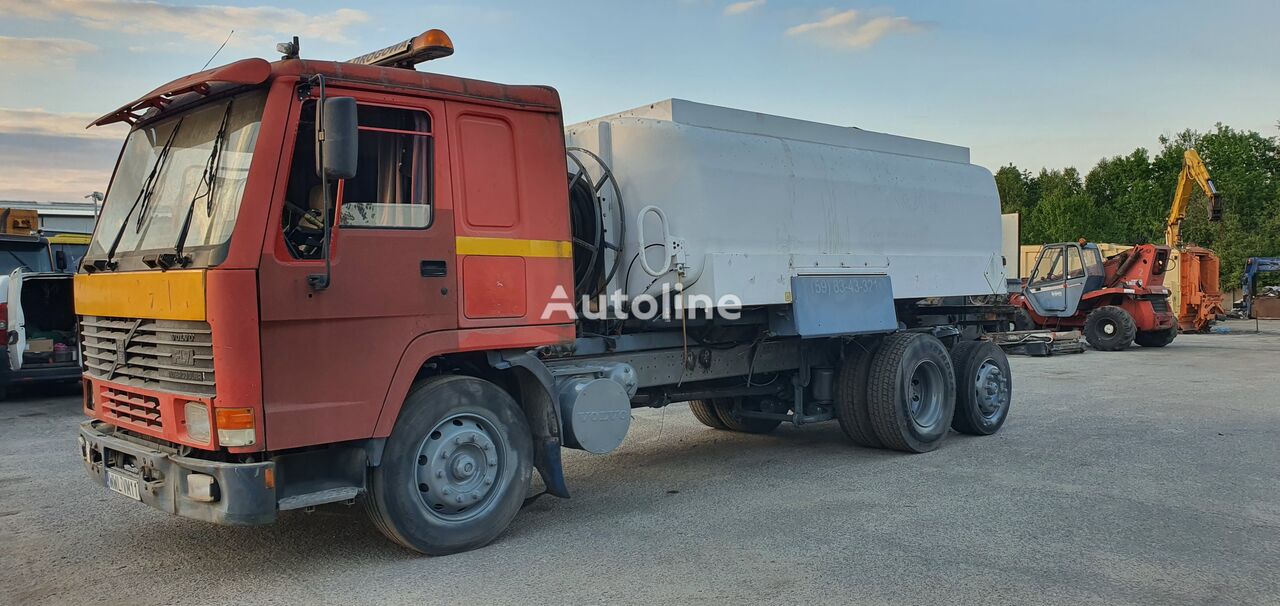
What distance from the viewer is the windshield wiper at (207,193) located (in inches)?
191

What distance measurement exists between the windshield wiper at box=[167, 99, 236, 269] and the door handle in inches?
43.2

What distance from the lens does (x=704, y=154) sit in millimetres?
6871

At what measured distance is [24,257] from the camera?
45.8 ft

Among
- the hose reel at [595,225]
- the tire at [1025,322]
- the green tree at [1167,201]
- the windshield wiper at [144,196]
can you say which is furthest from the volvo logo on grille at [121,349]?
the green tree at [1167,201]

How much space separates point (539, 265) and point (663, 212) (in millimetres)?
1272

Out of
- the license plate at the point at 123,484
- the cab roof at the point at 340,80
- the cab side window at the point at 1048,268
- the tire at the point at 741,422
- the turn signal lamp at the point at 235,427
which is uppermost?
the cab roof at the point at 340,80

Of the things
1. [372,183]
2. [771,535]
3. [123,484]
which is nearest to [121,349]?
[123,484]

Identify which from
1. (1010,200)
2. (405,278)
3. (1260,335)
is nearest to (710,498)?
(405,278)

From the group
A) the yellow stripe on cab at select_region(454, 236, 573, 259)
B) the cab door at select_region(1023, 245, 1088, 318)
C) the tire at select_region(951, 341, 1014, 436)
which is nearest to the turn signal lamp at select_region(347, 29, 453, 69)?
the yellow stripe on cab at select_region(454, 236, 573, 259)

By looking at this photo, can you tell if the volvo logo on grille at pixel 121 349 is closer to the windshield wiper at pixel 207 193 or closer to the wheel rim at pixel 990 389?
the windshield wiper at pixel 207 193

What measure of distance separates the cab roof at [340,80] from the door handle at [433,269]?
96 centimetres

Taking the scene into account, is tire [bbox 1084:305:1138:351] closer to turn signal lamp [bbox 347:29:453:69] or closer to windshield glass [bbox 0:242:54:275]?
turn signal lamp [bbox 347:29:453:69]

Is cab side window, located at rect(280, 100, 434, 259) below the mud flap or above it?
above

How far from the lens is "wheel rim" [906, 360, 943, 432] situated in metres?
8.73
